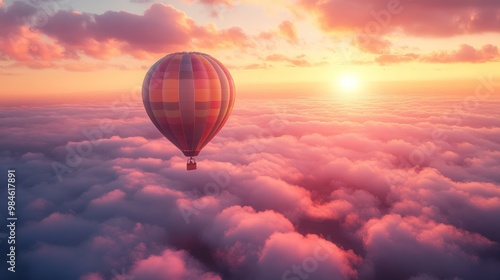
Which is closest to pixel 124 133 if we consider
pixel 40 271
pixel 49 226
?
pixel 49 226

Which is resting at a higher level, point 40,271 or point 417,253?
point 417,253

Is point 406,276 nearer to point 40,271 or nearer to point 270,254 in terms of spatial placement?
point 270,254

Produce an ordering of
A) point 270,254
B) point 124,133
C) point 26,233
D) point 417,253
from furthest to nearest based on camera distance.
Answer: point 124,133, point 26,233, point 417,253, point 270,254

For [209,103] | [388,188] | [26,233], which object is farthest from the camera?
[388,188]

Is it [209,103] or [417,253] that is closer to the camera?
[209,103]

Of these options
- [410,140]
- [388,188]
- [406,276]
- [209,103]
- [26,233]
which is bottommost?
[406,276]
